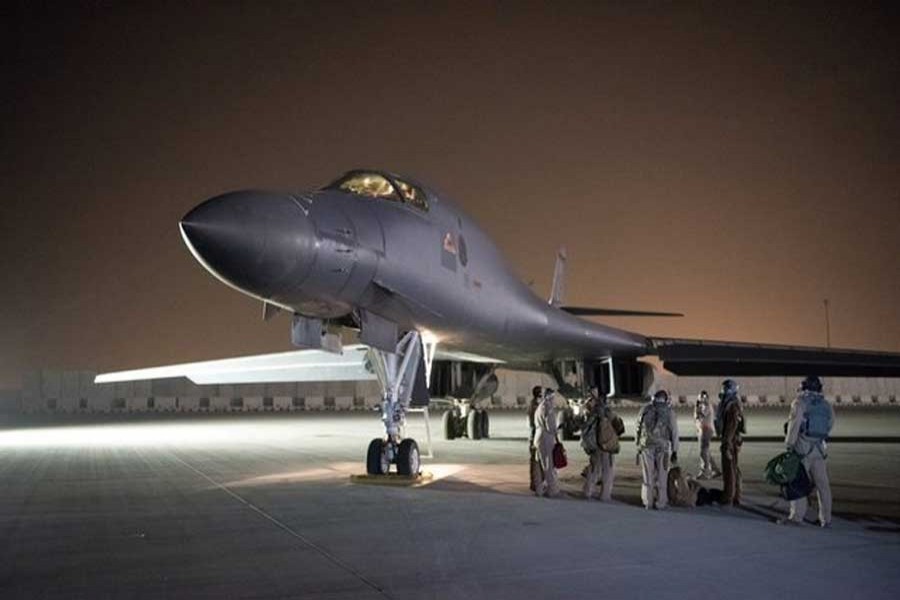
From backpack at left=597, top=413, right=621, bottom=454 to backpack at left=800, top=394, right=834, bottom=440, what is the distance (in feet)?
6.84

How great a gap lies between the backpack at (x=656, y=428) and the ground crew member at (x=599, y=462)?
60 cm

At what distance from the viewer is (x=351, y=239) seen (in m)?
9.11

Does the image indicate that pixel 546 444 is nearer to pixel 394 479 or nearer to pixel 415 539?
pixel 394 479

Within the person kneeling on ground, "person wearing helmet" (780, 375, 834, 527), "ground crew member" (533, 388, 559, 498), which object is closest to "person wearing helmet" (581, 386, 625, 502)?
"ground crew member" (533, 388, 559, 498)

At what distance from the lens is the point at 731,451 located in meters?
9.09

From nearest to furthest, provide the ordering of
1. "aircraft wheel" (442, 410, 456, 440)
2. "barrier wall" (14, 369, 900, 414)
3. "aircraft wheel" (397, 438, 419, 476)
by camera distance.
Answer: "aircraft wheel" (397, 438, 419, 476)
"aircraft wheel" (442, 410, 456, 440)
"barrier wall" (14, 369, 900, 414)

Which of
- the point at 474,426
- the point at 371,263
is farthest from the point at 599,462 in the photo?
the point at 474,426

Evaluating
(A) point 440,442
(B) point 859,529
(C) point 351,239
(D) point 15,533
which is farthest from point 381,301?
(A) point 440,442

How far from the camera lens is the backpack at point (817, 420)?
25.1ft

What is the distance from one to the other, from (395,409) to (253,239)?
12.4ft

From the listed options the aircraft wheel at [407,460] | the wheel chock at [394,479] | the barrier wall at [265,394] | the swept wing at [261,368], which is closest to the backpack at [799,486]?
the wheel chock at [394,479]

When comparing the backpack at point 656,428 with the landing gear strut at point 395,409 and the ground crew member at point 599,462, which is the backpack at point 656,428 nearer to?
the ground crew member at point 599,462

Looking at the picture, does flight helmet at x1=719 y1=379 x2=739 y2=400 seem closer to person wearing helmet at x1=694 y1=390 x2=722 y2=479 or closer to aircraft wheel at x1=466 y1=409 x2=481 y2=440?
person wearing helmet at x1=694 y1=390 x2=722 y2=479

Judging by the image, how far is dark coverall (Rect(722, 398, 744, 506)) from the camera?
29.5 ft
